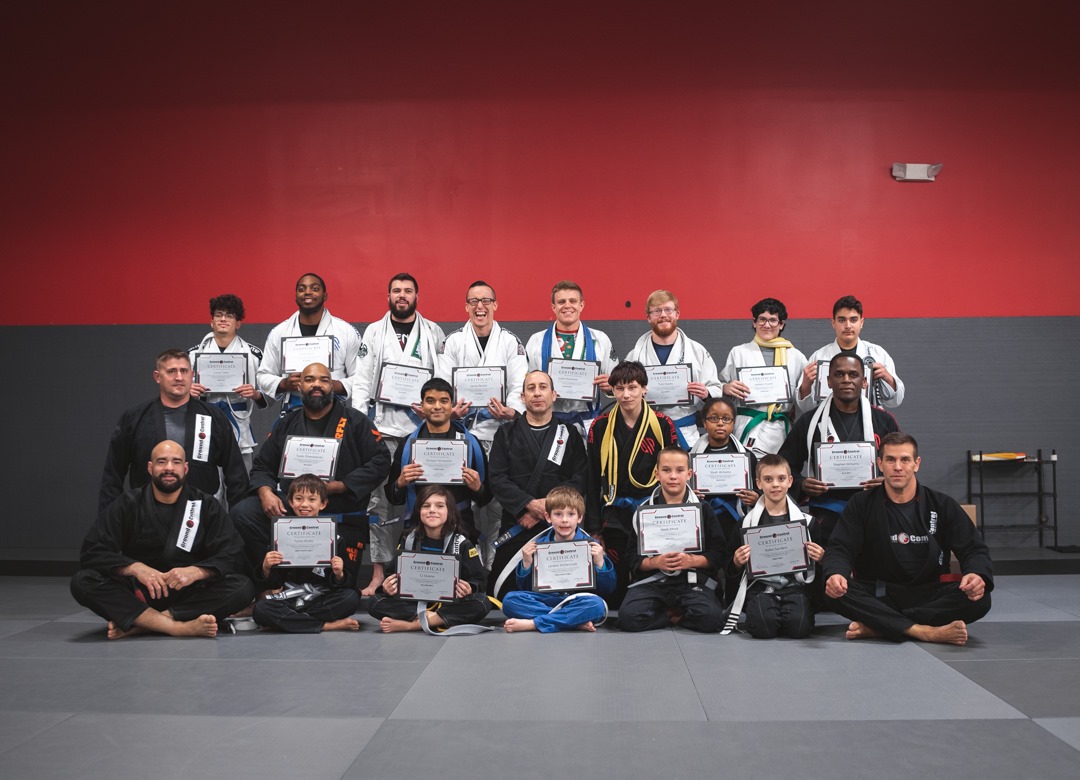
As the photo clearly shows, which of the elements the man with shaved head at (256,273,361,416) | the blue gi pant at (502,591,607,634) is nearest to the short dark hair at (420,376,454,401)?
the man with shaved head at (256,273,361,416)

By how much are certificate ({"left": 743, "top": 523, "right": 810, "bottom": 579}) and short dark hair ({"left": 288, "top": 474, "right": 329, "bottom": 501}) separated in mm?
2341

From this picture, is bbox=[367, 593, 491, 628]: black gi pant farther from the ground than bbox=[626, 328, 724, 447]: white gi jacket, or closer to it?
closer to it

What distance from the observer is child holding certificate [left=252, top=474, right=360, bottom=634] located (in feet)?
15.4

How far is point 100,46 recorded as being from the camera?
7.58m

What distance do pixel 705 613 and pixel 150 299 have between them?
18.1 ft

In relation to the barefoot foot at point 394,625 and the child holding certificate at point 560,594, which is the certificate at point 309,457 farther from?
the child holding certificate at point 560,594

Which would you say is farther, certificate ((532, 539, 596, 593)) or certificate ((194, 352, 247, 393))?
certificate ((194, 352, 247, 393))

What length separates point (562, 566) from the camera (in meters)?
4.71

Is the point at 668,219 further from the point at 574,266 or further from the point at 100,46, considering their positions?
the point at 100,46

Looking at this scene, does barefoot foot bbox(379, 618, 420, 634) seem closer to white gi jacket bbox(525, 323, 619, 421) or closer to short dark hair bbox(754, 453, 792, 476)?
white gi jacket bbox(525, 323, 619, 421)

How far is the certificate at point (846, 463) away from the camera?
509 cm

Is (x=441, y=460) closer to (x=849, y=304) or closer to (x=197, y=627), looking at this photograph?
(x=197, y=627)

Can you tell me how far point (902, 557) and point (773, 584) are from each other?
657 millimetres

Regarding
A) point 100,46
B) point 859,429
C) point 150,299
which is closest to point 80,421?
point 150,299
